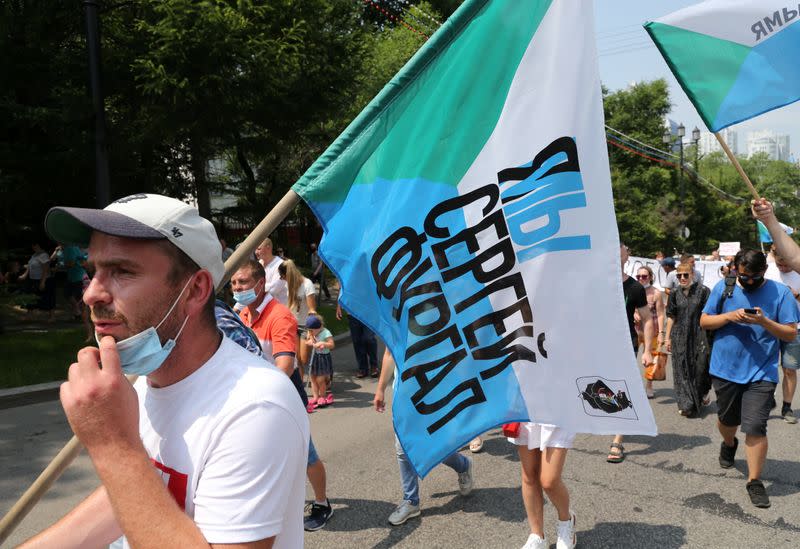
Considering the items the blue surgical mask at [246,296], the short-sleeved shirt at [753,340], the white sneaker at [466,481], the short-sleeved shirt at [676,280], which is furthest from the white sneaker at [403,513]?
the short-sleeved shirt at [676,280]

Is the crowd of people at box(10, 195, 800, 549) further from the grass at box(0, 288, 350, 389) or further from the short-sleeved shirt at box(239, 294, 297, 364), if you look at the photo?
the grass at box(0, 288, 350, 389)

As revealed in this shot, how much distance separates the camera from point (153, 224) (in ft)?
5.12

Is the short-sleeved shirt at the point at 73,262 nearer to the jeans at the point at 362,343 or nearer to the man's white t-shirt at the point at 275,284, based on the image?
the jeans at the point at 362,343

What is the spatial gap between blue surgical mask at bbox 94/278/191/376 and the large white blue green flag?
3.67ft

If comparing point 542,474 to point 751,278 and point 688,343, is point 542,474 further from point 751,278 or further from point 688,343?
point 688,343

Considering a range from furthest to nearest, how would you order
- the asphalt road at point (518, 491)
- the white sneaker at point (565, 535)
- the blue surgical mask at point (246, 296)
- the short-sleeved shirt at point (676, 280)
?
the short-sleeved shirt at point (676, 280)
the blue surgical mask at point (246, 296)
the asphalt road at point (518, 491)
the white sneaker at point (565, 535)

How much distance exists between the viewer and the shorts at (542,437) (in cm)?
422

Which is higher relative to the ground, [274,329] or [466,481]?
[274,329]

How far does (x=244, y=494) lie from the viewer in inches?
54.6

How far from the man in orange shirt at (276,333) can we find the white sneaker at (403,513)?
0.47m

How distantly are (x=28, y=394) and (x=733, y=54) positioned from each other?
850 cm

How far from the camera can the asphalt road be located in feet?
15.7

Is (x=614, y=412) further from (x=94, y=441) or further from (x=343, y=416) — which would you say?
(x=343, y=416)

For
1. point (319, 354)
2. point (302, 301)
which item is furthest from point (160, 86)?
point (319, 354)
